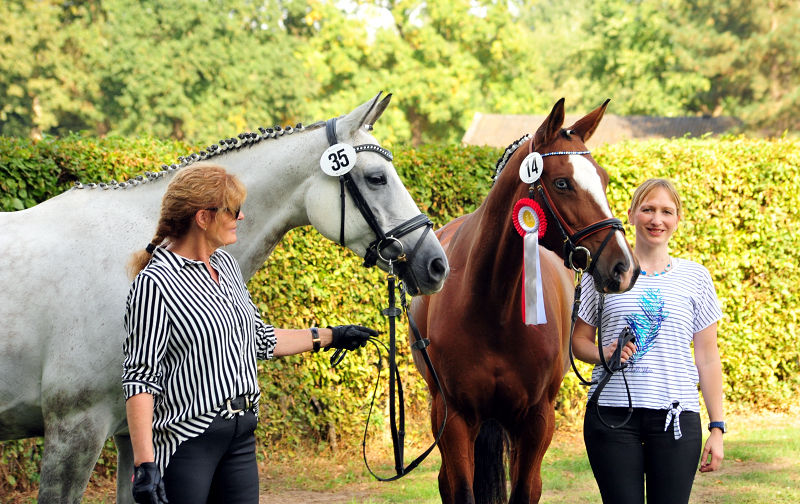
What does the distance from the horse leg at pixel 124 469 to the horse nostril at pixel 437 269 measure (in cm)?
149

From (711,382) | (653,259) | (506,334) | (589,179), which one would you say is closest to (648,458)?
(711,382)

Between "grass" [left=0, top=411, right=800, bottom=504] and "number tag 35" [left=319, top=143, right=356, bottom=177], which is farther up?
"number tag 35" [left=319, top=143, right=356, bottom=177]

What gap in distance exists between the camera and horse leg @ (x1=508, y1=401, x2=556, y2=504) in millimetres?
3328

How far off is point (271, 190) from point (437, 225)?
11.1 feet

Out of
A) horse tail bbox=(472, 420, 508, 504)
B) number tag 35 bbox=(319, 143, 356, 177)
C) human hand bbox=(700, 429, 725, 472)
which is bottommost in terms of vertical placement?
horse tail bbox=(472, 420, 508, 504)

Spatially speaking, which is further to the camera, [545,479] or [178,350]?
[545,479]

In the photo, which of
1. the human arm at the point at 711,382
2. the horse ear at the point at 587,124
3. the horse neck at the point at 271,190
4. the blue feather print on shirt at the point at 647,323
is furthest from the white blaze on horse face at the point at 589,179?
the horse neck at the point at 271,190

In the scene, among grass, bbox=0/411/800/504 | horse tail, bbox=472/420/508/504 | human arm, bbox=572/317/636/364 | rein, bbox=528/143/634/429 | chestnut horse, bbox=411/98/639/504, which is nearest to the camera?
rein, bbox=528/143/634/429

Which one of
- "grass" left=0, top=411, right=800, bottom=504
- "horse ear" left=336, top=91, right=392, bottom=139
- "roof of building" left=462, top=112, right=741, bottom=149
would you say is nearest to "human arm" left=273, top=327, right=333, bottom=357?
"horse ear" left=336, top=91, right=392, bottom=139

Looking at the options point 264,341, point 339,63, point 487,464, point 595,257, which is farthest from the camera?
point 339,63

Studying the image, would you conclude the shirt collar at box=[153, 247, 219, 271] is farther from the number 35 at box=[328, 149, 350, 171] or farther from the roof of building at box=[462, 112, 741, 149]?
the roof of building at box=[462, 112, 741, 149]

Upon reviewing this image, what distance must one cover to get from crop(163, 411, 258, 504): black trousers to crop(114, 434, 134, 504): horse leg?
0.91 meters

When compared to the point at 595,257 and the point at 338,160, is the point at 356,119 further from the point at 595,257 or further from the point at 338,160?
the point at 595,257

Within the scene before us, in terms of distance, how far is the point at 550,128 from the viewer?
9.79ft
